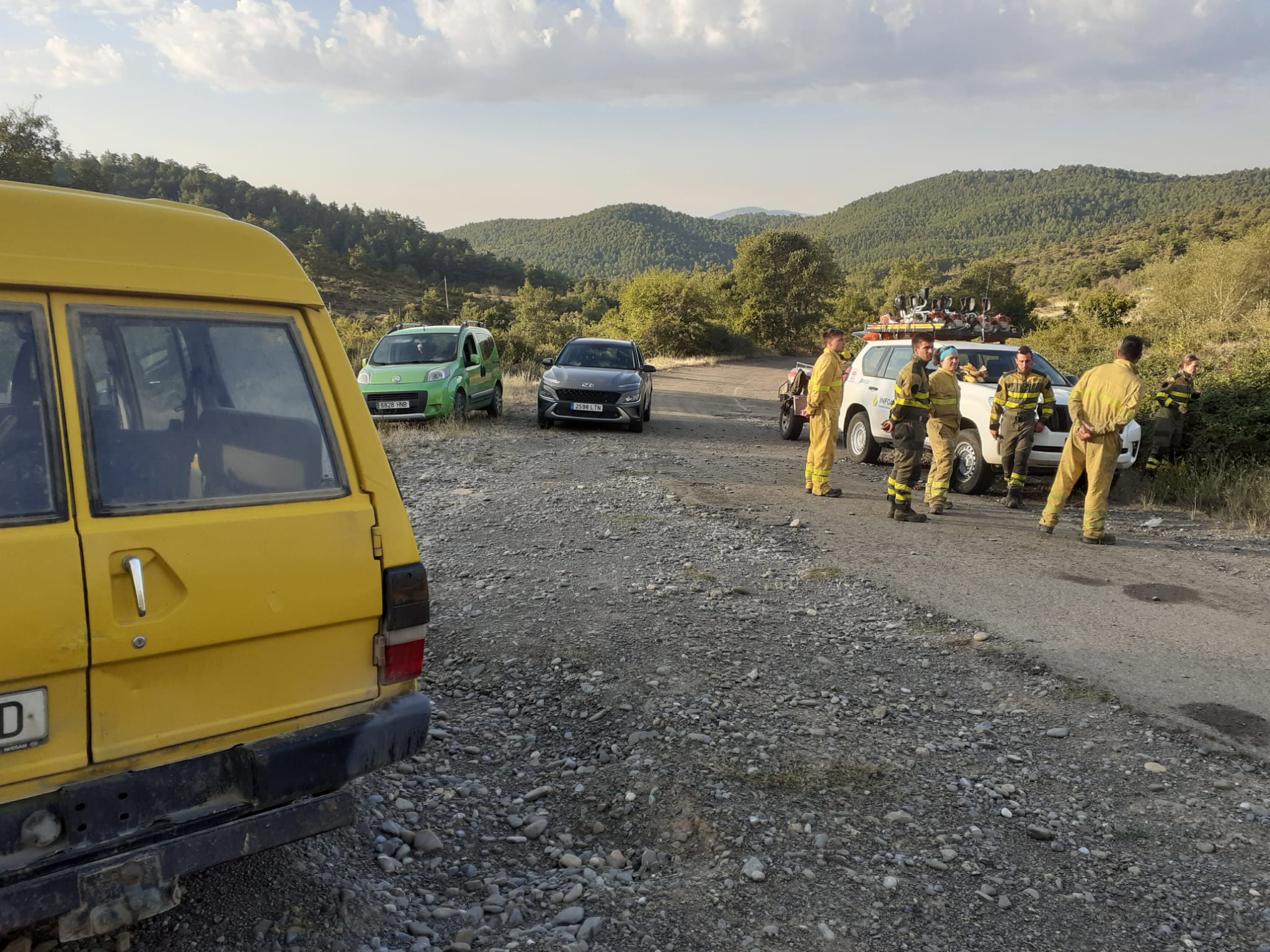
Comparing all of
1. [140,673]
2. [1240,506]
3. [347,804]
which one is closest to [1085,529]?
[1240,506]

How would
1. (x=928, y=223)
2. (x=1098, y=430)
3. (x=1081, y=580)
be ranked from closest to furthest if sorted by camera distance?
(x=1081, y=580), (x=1098, y=430), (x=928, y=223)

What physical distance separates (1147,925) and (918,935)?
0.77 meters

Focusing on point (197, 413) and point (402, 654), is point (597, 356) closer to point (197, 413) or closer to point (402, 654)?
point (402, 654)

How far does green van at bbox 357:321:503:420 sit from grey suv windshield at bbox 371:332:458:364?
0.01 metres

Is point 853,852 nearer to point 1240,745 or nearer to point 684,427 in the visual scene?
point 1240,745

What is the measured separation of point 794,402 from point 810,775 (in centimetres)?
1105

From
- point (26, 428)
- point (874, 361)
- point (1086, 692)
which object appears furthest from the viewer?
point (874, 361)

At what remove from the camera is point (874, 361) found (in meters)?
12.1

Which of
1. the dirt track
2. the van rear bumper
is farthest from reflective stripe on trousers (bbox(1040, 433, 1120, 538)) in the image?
the van rear bumper

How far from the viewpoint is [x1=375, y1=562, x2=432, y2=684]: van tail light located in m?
2.60

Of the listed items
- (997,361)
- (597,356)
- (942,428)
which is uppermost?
(597,356)

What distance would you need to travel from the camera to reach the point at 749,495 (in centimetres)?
970

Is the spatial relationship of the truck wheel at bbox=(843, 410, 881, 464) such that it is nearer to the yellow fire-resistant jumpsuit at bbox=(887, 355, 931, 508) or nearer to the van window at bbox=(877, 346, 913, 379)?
the van window at bbox=(877, 346, 913, 379)

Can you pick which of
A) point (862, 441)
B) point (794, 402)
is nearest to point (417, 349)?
point (794, 402)
